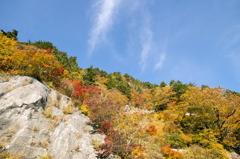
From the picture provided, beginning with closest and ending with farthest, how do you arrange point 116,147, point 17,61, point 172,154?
point 116,147, point 172,154, point 17,61

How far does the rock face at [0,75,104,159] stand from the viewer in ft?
21.0

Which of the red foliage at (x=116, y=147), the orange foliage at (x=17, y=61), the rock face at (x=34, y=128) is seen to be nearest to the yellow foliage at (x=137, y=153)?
the red foliage at (x=116, y=147)

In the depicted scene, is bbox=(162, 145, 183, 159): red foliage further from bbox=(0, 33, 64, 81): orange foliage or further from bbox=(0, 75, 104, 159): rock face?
bbox=(0, 33, 64, 81): orange foliage

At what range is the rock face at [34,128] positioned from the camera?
21.0 ft

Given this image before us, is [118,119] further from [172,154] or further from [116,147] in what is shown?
[172,154]

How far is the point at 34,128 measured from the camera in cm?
739

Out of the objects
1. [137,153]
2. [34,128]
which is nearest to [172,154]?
[137,153]

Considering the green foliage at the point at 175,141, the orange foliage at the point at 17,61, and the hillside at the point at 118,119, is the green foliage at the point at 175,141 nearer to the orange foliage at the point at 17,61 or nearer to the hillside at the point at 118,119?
the hillside at the point at 118,119

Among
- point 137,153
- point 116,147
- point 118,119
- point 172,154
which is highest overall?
point 118,119

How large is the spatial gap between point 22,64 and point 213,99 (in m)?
23.3

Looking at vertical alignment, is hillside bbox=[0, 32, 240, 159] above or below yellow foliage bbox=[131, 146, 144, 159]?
above

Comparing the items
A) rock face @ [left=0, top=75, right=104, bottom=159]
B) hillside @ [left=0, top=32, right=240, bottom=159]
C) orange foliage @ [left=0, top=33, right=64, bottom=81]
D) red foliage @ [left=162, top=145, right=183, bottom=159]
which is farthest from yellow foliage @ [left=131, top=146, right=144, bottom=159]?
orange foliage @ [left=0, top=33, right=64, bottom=81]

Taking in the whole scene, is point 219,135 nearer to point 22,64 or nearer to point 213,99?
point 213,99

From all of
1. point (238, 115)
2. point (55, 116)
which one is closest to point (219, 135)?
point (238, 115)
